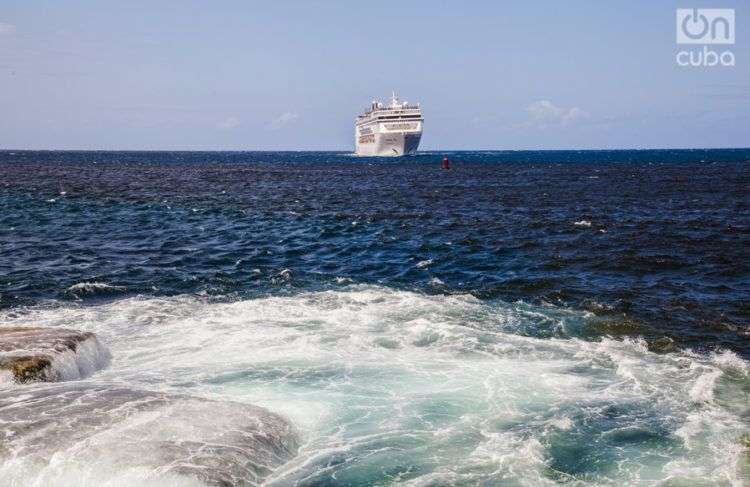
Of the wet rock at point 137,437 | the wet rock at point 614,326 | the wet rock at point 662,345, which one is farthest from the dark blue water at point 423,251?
the wet rock at point 137,437

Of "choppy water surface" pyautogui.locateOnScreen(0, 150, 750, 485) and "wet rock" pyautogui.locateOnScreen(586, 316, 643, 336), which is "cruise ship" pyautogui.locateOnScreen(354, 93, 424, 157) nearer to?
"choppy water surface" pyautogui.locateOnScreen(0, 150, 750, 485)

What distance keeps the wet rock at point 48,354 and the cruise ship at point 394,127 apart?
139 metres

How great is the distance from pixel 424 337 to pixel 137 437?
30.7 ft

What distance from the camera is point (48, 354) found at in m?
13.1

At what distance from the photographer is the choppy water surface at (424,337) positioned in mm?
10516

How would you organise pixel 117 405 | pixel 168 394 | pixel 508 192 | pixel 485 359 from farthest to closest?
pixel 508 192, pixel 485 359, pixel 168 394, pixel 117 405

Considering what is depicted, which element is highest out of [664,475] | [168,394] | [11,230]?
[11,230]

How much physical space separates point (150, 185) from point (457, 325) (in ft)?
214

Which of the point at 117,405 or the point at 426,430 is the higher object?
the point at 117,405

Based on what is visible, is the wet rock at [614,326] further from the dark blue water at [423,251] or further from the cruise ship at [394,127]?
the cruise ship at [394,127]

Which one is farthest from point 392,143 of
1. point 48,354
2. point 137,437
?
point 137,437

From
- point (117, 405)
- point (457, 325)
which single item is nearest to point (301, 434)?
point (117, 405)

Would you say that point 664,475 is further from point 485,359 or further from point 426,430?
point 485,359

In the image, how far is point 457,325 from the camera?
61.5ft
